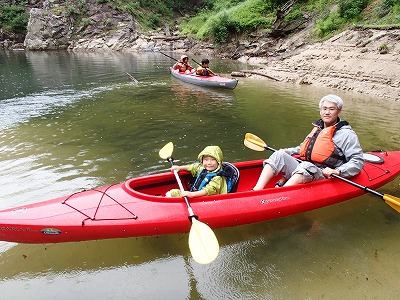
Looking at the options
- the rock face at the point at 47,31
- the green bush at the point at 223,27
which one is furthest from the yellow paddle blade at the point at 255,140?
the rock face at the point at 47,31

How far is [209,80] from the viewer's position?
39.5 ft

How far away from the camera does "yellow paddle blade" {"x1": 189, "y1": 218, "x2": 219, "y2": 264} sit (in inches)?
111

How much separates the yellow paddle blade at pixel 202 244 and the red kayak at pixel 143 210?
0.34m

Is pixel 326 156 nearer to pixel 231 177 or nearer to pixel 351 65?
pixel 231 177

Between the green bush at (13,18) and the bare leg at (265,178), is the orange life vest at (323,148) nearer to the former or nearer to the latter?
the bare leg at (265,178)

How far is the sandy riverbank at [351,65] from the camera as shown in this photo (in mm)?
10328

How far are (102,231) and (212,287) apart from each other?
1183 mm

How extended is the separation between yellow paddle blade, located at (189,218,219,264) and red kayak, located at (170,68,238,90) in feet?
29.0

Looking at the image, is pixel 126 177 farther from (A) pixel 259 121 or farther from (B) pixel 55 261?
(A) pixel 259 121

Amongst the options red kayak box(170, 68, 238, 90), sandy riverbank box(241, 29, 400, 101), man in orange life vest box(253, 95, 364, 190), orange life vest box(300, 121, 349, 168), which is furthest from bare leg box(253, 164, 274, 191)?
red kayak box(170, 68, 238, 90)

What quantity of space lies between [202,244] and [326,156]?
6.59ft

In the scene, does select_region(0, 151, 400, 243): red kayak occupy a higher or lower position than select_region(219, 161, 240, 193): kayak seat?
lower

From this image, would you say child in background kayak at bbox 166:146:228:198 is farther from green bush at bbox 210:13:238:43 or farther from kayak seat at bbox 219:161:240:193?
green bush at bbox 210:13:238:43

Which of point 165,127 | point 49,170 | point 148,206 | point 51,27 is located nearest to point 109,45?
point 51,27
